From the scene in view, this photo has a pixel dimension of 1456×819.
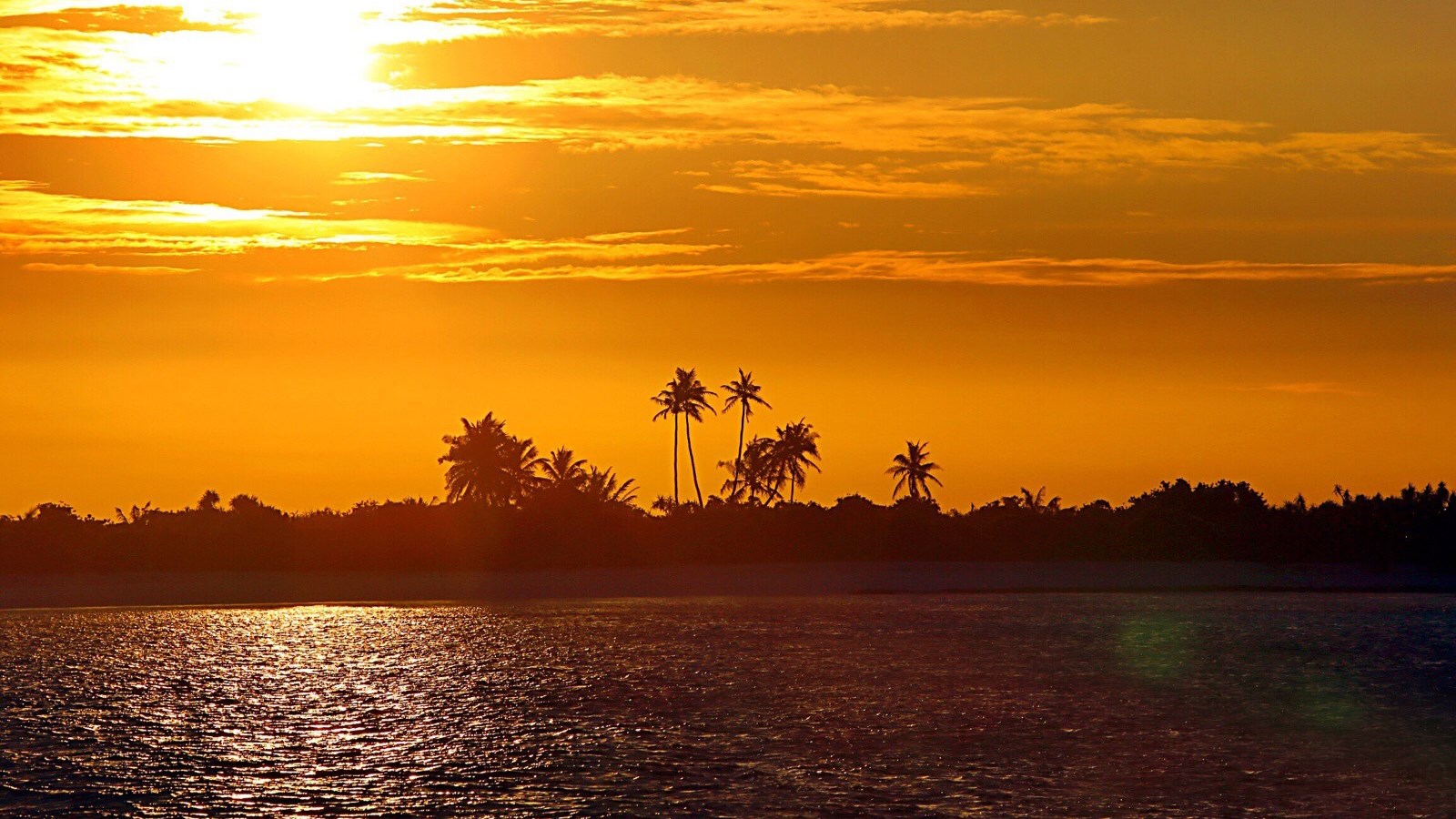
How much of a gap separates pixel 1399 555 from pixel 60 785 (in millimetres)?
88034

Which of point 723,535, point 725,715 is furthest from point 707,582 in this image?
point 725,715

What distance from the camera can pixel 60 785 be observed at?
1148 inches

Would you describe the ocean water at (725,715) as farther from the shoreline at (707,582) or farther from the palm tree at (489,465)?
the palm tree at (489,465)

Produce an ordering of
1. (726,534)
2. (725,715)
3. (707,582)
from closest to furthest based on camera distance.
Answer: (725,715) → (707,582) → (726,534)

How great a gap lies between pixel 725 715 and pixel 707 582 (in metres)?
52.6

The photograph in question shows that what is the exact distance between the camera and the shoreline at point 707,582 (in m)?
85.8

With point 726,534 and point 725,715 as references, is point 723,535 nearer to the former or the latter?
point 726,534

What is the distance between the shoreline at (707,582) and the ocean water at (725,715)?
1207 cm

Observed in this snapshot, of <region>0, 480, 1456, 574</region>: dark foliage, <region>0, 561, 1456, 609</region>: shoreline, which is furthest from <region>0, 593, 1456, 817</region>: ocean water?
<region>0, 480, 1456, 574</region>: dark foliage

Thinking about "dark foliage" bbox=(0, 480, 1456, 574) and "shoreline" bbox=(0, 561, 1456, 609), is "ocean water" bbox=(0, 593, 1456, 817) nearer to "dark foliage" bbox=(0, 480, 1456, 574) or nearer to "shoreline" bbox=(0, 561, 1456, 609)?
"shoreline" bbox=(0, 561, 1456, 609)

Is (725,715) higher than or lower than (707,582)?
lower

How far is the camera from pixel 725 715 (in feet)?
131

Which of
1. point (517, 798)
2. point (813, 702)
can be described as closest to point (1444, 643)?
point (813, 702)

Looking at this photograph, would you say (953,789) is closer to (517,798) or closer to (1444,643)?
(517,798)
